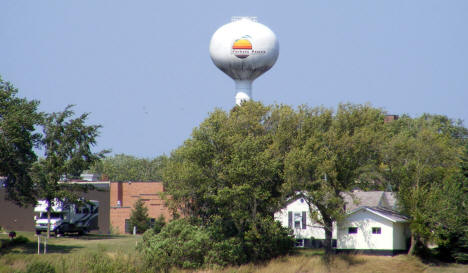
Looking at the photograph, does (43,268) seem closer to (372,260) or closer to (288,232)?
(288,232)

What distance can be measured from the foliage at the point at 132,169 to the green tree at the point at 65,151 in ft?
205

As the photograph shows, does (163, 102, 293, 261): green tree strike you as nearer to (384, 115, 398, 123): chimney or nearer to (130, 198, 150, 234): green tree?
(130, 198, 150, 234): green tree

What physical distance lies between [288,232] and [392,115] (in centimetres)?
6145

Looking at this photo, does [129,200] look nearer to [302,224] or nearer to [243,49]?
[243,49]

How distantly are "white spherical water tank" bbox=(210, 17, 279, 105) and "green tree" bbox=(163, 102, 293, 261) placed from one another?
2218cm

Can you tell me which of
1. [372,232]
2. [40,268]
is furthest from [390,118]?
[40,268]

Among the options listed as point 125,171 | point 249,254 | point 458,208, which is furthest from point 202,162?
point 125,171

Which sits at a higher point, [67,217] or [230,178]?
[230,178]

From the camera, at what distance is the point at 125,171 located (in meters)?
129

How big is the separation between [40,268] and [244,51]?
126ft

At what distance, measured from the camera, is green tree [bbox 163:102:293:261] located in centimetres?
4722

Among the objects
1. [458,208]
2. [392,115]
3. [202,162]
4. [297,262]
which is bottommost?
[297,262]

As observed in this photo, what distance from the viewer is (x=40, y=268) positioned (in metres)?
39.4

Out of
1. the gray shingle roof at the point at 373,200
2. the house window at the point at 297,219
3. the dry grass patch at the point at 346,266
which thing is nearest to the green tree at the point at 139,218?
the house window at the point at 297,219
